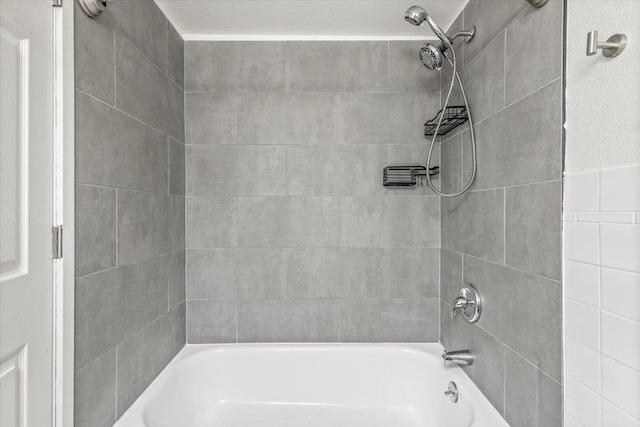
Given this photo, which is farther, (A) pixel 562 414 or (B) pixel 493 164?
(B) pixel 493 164

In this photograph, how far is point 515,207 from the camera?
134cm

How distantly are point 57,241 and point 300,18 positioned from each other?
1592 mm

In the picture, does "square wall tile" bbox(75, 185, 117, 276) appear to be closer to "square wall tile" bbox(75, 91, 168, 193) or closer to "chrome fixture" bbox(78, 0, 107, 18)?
"square wall tile" bbox(75, 91, 168, 193)

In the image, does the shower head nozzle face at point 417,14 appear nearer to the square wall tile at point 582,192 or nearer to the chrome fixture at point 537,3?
the chrome fixture at point 537,3

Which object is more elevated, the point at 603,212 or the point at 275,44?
the point at 275,44

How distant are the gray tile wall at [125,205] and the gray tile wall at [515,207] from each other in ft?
4.97

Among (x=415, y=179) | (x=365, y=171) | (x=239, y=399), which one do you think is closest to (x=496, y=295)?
(x=415, y=179)

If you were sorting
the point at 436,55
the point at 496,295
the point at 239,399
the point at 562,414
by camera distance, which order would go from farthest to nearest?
1. the point at 239,399
2. the point at 436,55
3. the point at 496,295
4. the point at 562,414

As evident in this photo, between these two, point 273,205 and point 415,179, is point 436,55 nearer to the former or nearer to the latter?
point 415,179

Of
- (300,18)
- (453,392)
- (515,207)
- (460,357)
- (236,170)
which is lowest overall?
(453,392)

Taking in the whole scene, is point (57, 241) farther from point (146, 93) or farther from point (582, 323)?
point (582, 323)

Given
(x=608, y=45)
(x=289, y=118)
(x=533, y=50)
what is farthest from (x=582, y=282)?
(x=289, y=118)

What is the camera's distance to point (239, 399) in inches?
80.7

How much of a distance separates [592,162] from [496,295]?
2.26 feet
